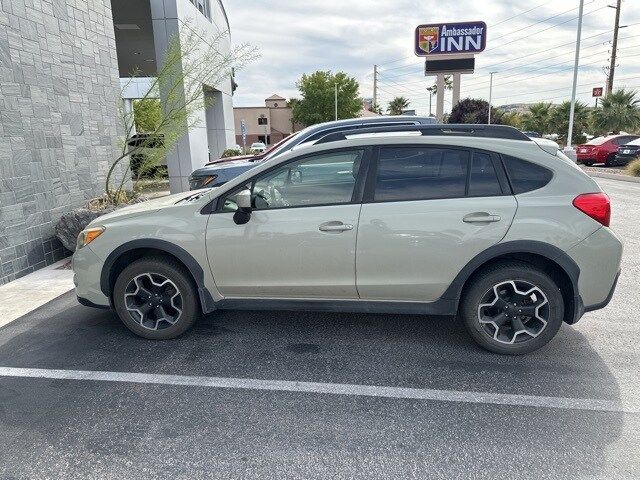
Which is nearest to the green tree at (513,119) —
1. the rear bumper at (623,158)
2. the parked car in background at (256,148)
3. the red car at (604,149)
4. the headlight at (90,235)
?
the red car at (604,149)

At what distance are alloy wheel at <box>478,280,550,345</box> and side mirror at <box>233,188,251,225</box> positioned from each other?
6.47ft

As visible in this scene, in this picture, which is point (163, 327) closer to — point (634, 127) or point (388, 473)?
point (388, 473)

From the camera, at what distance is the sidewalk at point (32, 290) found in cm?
491

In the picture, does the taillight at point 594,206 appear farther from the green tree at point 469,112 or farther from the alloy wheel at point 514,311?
the green tree at point 469,112

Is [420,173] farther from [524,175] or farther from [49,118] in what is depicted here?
[49,118]

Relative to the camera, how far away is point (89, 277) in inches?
157

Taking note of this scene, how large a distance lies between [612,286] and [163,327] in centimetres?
368

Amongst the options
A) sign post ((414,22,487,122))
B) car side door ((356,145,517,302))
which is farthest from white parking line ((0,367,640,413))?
sign post ((414,22,487,122))

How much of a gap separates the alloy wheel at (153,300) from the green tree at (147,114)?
16.5ft

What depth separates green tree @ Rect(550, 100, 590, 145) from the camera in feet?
114

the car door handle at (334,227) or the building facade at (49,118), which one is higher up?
the building facade at (49,118)

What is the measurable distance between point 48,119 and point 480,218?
20.7ft

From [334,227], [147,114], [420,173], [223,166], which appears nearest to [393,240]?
[334,227]

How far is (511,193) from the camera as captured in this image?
136 inches
